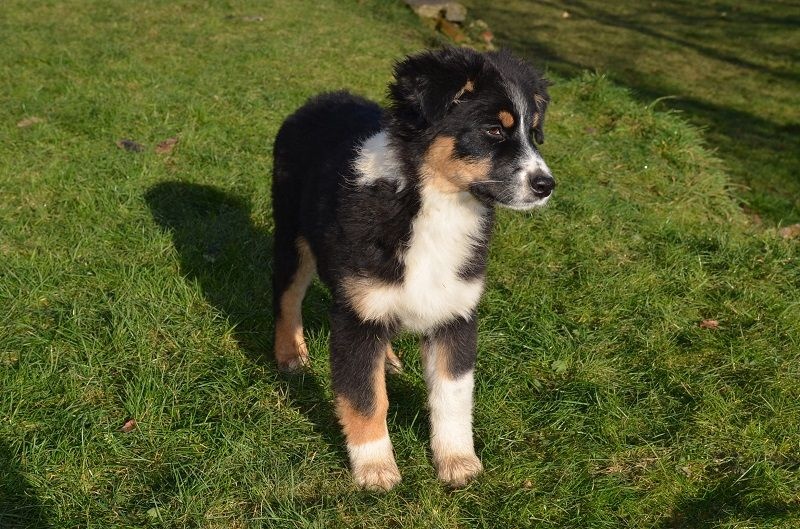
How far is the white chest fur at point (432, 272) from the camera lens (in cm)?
323

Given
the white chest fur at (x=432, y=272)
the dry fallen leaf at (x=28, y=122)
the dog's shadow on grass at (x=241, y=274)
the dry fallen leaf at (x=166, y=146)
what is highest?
the white chest fur at (x=432, y=272)

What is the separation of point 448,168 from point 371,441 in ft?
4.31

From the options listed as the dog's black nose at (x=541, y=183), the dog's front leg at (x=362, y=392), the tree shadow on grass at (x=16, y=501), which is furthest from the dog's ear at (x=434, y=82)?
the tree shadow on grass at (x=16, y=501)

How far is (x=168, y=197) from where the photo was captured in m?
5.83

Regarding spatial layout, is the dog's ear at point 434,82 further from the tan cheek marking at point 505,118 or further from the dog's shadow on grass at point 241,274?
the dog's shadow on grass at point 241,274

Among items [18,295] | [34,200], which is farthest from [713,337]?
[34,200]

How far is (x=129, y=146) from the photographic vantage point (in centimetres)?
666

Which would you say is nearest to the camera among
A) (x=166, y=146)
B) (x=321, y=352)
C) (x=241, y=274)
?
(x=321, y=352)

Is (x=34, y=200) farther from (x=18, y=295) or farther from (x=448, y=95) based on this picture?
(x=448, y=95)

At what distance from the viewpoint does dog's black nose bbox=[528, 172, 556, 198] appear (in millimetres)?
3150

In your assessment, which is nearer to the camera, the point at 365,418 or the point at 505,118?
the point at 505,118

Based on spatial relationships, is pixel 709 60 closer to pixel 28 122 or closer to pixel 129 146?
pixel 129 146

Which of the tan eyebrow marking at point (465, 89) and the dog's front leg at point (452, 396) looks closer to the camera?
the tan eyebrow marking at point (465, 89)

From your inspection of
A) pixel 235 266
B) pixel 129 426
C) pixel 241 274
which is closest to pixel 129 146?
pixel 235 266
